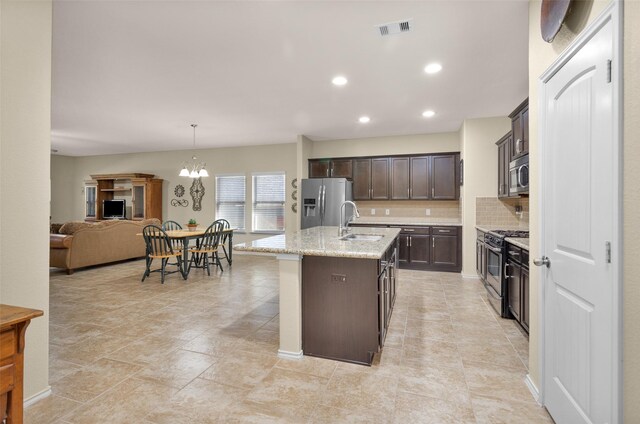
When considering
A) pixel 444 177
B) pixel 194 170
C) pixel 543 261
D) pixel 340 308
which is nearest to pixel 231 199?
pixel 194 170

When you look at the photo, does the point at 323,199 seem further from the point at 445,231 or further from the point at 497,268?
the point at 497,268

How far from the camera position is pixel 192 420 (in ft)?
→ 5.82

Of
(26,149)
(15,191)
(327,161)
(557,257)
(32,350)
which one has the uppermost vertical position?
(327,161)

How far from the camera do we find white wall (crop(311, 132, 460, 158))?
6094mm

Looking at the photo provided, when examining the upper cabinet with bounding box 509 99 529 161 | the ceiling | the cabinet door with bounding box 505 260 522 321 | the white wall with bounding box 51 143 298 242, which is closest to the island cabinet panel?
the cabinet door with bounding box 505 260 522 321

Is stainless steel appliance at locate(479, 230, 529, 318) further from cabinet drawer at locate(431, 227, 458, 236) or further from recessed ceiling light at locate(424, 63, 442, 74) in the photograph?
recessed ceiling light at locate(424, 63, 442, 74)

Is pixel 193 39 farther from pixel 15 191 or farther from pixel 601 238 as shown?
pixel 601 238

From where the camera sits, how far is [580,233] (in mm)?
1493

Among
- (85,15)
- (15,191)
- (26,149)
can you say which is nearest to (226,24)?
Answer: (85,15)

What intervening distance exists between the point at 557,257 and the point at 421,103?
3.24 meters

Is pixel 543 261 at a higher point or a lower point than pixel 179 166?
lower

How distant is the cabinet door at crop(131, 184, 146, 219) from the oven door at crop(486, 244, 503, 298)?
783 cm

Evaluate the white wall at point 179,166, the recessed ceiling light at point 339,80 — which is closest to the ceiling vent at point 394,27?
the recessed ceiling light at point 339,80

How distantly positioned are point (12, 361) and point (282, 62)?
9.83ft
